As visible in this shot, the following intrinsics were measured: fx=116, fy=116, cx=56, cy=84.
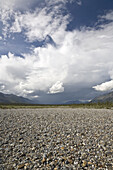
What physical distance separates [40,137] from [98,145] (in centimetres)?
642

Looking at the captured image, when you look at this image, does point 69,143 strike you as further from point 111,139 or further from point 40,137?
point 111,139

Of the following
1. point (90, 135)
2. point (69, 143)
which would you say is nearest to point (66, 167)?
point (69, 143)

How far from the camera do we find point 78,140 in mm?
12852

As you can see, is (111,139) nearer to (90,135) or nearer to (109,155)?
(90,135)

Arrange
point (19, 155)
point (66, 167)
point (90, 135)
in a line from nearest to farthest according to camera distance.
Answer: point (66, 167)
point (19, 155)
point (90, 135)

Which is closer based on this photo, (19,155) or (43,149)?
(19,155)

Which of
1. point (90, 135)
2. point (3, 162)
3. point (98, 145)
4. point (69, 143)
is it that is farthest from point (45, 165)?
point (90, 135)

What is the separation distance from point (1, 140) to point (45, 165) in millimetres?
6311

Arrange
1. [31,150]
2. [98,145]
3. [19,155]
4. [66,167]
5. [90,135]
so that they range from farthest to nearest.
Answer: [90,135] < [98,145] < [31,150] < [19,155] < [66,167]

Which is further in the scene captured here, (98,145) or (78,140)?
(78,140)

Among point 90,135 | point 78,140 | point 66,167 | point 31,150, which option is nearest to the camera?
point 66,167

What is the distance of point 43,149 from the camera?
1095 centimetres

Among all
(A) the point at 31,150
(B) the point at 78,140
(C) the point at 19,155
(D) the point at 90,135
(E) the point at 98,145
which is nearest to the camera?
(C) the point at 19,155

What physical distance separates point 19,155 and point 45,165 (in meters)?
2.57
